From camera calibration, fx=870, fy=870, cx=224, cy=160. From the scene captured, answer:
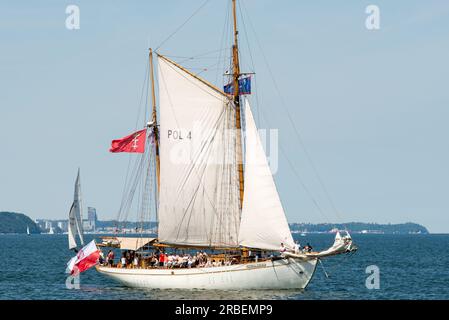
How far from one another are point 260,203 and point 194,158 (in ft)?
29.4

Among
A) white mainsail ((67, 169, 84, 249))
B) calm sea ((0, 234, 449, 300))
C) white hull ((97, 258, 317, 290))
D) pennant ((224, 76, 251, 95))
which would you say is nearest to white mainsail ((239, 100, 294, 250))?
white hull ((97, 258, 317, 290))

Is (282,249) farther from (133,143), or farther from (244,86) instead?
(133,143)

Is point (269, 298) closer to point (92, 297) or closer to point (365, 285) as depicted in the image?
point (92, 297)

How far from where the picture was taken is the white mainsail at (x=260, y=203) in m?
66.8

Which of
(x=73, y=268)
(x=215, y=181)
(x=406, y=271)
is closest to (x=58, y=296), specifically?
(x=73, y=268)

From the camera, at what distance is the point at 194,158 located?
241ft

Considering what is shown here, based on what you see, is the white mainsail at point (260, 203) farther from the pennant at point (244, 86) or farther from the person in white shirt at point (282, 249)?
the pennant at point (244, 86)

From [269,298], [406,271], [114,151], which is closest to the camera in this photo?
[269,298]

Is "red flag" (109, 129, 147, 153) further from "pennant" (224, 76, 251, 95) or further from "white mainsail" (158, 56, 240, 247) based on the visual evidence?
"pennant" (224, 76, 251, 95)

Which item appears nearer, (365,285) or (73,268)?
(73,268)

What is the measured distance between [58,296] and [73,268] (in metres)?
2.99

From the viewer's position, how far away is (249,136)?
6750cm

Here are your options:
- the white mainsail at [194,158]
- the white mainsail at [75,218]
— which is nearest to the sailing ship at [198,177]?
the white mainsail at [194,158]

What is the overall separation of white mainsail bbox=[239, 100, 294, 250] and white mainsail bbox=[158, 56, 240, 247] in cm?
457
